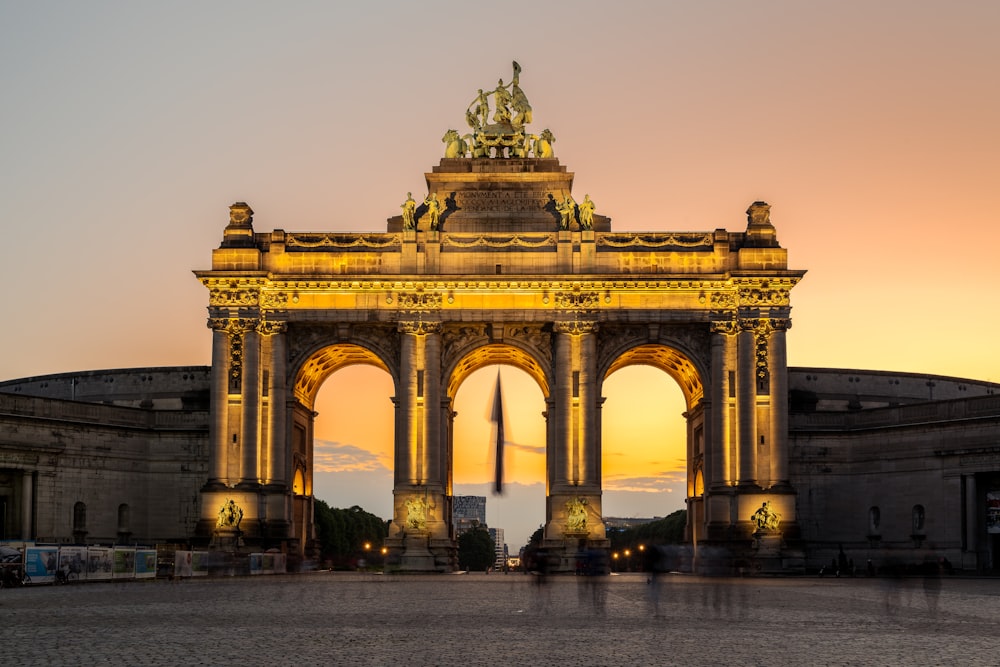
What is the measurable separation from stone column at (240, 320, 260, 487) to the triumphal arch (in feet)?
0.29

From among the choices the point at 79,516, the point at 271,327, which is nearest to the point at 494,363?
the point at 271,327

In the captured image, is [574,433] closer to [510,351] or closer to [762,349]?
[510,351]

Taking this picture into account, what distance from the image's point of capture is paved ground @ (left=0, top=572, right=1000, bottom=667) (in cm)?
2634

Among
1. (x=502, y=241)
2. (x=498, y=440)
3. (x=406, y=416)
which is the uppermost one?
(x=502, y=241)

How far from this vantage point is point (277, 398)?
8600 cm

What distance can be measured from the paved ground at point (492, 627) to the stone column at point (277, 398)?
1199 inches

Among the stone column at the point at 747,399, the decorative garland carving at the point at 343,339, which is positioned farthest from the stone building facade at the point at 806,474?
the decorative garland carving at the point at 343,339

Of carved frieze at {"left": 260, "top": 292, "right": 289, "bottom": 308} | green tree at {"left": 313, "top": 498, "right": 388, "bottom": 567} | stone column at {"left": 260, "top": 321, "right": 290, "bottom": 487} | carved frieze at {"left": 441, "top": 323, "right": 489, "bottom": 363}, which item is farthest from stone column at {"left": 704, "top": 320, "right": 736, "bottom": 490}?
green tree at {"left": 313, "top": 498, "right": 388, "bottom": 567}

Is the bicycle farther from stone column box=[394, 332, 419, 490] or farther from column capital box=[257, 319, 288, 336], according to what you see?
column capital box=[257, 319, 288, 336]

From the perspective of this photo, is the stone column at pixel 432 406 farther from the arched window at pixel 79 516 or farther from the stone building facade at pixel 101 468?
the arched window at pixel 79 516

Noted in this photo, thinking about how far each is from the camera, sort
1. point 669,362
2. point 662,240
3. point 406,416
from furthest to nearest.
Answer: point 669,362, point 662,240, point 406,416

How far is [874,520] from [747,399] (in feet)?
49.0

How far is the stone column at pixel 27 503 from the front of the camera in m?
84.0

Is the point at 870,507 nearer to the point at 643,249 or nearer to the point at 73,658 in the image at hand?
the point at 643,249
